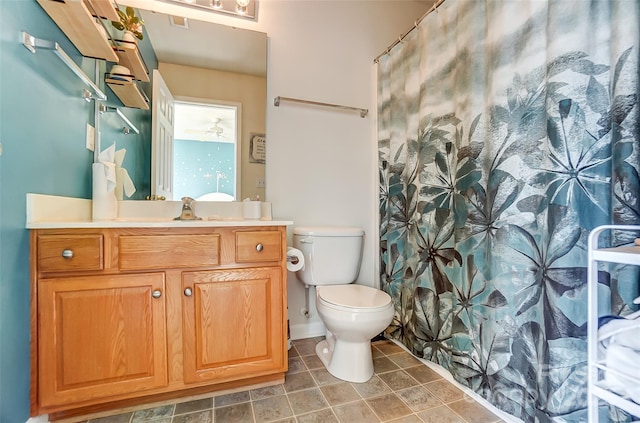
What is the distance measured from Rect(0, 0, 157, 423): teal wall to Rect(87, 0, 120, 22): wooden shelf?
0.19m

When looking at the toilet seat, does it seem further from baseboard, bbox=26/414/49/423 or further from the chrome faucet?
baseboard, bbox=26/414/49/423

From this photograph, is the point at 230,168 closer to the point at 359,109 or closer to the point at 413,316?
the point at 359,109

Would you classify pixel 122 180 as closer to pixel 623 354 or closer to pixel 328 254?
pixel 328 254

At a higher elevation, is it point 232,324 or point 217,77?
point 217,77

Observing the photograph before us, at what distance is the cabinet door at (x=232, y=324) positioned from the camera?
126 cm

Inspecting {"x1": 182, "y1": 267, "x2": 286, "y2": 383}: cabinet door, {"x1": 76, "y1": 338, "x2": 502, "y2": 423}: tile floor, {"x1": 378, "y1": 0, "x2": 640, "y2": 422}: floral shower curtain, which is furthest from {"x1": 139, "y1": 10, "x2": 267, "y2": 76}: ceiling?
{"x1": 76, "y1": 338, "x2": 502, "y2": 423}: tile floor

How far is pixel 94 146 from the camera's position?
145 cm

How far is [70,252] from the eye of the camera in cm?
111

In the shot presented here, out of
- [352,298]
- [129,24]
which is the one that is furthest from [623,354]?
[129,24]

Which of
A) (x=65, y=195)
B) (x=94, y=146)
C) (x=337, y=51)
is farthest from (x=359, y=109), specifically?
(x=65, y=195)

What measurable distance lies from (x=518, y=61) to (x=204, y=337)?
1.69 metres

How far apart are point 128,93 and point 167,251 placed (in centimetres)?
93

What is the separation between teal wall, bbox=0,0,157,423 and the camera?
3.13 ft

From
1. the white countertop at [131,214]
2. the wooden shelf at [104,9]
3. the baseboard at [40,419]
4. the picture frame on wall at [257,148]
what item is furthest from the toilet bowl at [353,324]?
the wooden shelf at [104,9]
